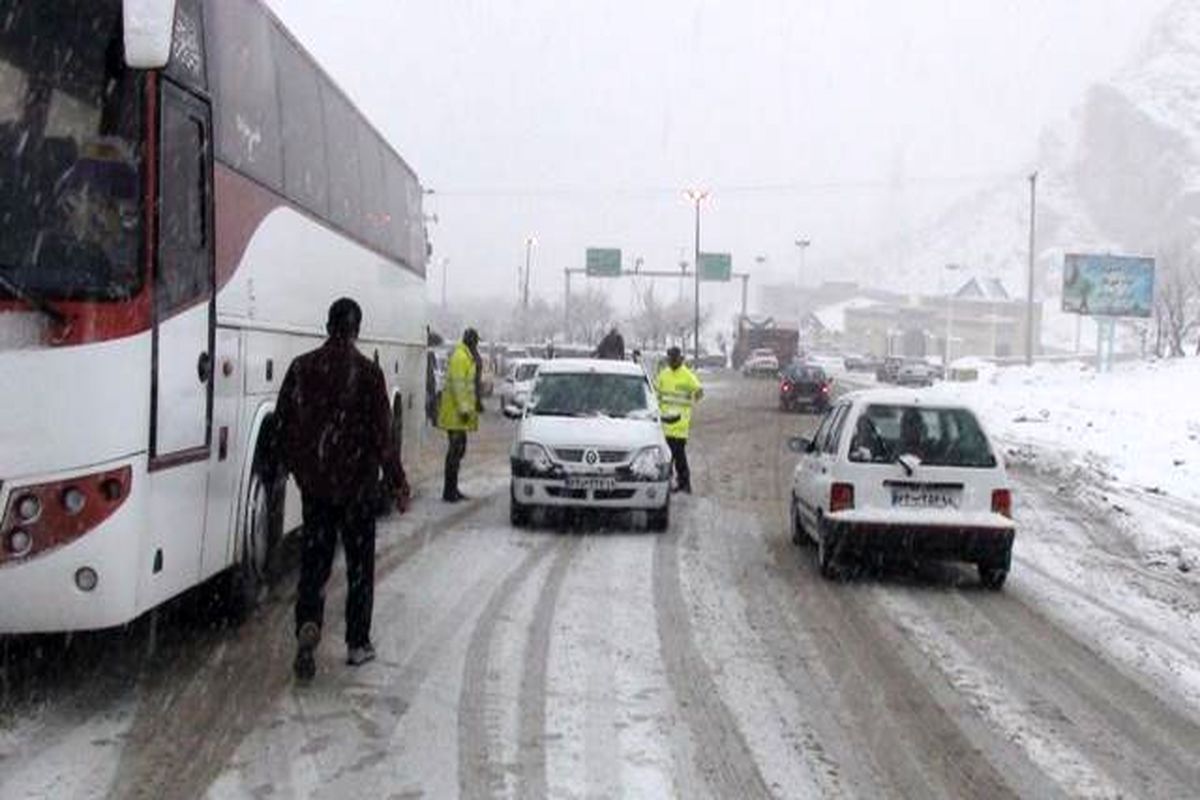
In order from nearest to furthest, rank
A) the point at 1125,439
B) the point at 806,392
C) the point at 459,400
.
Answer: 1. the point at 459,400
2. the point at 1125,439
3. the point at 806,392

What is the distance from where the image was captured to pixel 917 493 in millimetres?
10656

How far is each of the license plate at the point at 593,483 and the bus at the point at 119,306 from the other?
5.49m

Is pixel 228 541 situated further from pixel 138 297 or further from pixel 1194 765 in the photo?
pixel 1194 765

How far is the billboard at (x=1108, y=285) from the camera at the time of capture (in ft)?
198

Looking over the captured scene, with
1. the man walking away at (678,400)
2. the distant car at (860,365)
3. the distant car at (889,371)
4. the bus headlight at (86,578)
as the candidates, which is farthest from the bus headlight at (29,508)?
the distant car at (860,365)

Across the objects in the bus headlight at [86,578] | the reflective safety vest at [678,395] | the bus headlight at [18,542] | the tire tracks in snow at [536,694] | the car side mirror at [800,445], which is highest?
the reflective safety vest at [678,395]

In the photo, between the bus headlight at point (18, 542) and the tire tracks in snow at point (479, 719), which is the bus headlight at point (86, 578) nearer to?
the bus headlight at point (18, 542)

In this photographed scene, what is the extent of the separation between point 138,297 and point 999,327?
154 metres

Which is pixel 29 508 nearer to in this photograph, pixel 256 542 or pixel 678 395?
pixel 256 542

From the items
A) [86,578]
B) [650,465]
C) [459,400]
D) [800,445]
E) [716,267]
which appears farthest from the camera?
[716,267]

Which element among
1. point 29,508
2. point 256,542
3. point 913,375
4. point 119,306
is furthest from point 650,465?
point 913,375

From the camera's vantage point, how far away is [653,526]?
13734 millimetres

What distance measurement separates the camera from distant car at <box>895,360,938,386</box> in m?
69.1

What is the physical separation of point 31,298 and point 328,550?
1987 millimetres
